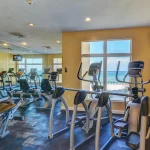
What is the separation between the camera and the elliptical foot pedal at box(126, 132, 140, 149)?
7.15 feet

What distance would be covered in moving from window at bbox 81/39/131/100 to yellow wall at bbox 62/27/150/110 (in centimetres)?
18

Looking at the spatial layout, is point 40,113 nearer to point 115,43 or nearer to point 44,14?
point 44,14

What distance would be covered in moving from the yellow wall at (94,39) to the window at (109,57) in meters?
0.18

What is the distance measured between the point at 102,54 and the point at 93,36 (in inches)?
25.5

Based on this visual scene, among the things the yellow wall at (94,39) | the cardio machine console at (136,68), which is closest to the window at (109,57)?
the yellow wall at (94,39)

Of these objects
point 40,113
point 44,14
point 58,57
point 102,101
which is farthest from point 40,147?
point 58,57

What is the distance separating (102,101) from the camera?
225 centimetres

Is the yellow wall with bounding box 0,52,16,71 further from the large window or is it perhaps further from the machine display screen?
the large window

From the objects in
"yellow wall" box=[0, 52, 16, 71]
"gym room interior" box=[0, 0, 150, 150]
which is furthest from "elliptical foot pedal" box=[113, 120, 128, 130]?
"yellow wall" box=[0, 52, 16, 71]

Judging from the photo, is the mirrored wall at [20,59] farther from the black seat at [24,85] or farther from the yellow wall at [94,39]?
the yellow wall at [94,39]

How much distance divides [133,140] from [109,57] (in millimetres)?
2885

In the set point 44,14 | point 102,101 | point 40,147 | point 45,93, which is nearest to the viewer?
point 102,101

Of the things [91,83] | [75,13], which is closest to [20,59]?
[91,83]

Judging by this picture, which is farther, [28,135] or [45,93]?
[45,93]
